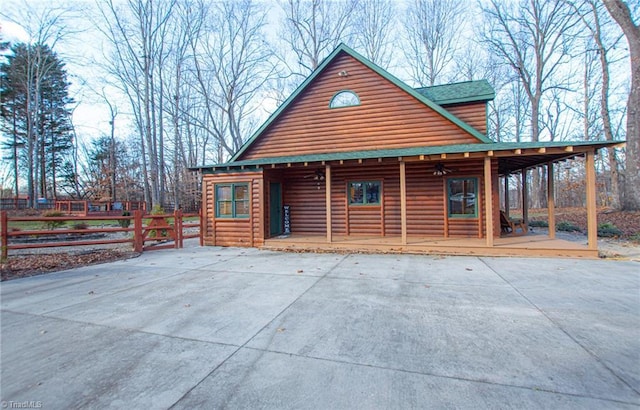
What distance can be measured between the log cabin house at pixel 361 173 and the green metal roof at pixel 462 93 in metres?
0.04

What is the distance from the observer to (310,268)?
624 centimetres

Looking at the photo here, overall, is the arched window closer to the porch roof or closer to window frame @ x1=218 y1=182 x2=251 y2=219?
the porch roof

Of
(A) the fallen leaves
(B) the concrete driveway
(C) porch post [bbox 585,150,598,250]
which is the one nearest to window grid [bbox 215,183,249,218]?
(A) the fallen leaves

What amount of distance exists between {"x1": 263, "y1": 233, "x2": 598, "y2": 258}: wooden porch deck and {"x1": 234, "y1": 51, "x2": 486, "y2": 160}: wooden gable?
10.7 feet

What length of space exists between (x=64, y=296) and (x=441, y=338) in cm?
576

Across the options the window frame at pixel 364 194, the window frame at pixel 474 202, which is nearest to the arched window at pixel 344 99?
the window frame at pixel 364 194

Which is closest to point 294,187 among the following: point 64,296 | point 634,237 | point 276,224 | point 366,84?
point 276,224

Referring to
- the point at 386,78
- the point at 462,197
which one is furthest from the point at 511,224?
the point at 386,78

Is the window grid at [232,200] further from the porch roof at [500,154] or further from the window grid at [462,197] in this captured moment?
the window grid at [462,197]

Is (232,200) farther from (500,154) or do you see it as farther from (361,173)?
(500,154)

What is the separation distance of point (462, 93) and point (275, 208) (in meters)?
8.03

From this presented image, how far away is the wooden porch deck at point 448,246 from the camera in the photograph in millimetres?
6891

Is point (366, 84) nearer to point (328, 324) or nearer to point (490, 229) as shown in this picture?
point (490, 229)

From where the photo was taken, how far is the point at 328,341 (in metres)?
2.93
